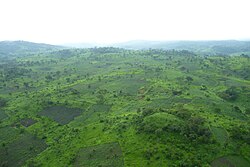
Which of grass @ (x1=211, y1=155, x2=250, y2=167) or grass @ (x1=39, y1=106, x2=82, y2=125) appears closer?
grass @ (x1=211, y1=155, x2=250, y2=167)

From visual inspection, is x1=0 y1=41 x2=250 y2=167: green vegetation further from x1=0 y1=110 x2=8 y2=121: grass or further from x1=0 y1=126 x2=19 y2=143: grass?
x1=0 y1=110 x2=8 y2=121: grass

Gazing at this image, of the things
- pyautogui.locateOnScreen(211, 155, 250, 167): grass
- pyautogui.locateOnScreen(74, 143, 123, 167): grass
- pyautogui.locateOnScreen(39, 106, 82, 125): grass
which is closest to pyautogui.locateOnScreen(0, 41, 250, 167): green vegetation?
pyautogui.locateOnScreen(74, 143, 123, 167): grass

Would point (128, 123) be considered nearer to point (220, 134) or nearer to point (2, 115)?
point (220, 134)

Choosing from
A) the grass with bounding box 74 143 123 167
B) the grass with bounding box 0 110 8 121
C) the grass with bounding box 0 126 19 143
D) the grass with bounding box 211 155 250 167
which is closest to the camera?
the grass with bounding box 211 155 250 167

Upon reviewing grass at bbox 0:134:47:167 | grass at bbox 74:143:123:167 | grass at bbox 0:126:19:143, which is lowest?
grass at bbox 0:134:47:167

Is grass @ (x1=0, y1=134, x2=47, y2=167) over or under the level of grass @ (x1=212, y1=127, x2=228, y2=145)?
under

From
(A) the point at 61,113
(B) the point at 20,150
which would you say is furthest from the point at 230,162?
(A) the point at 61,113

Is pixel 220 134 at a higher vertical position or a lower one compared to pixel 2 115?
higher
